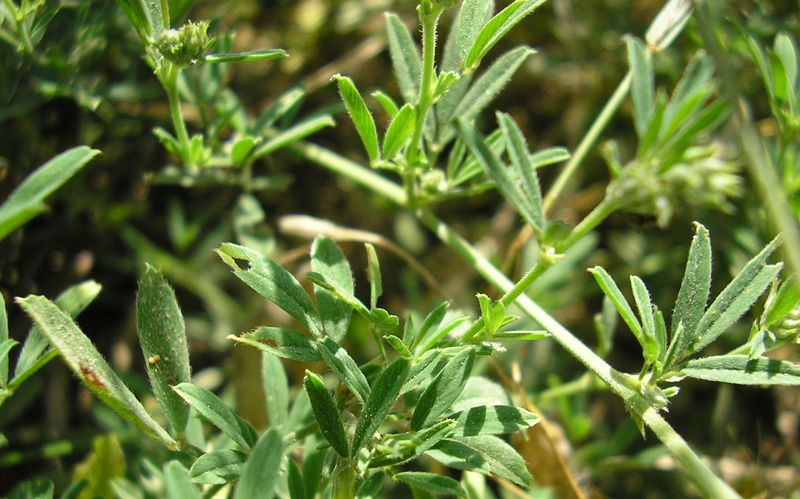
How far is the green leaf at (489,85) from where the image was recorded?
1.57m

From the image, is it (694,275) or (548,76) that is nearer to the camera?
(694,275)

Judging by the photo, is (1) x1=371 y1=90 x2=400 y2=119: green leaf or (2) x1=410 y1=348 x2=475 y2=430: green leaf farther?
(1) x1=371 y1=90 x2=400 y2=119: green leaf

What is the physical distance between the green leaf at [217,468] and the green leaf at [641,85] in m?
0.88

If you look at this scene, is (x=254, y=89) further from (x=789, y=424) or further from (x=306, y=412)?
(x=789, y=424)

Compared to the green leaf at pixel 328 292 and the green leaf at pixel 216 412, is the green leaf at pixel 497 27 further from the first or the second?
the green leaf at pixel 216 412

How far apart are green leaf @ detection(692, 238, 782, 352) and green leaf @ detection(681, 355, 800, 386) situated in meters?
0.03

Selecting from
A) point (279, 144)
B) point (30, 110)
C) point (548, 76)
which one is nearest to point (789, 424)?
point (548, 76)

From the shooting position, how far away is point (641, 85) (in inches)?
56.7

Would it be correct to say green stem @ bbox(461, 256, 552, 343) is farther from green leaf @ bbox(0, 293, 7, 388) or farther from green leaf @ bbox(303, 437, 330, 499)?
green leaf @ bbox(0, 293, 7, 388)

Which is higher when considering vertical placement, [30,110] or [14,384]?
[30,110]

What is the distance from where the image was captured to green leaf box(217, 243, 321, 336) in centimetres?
125

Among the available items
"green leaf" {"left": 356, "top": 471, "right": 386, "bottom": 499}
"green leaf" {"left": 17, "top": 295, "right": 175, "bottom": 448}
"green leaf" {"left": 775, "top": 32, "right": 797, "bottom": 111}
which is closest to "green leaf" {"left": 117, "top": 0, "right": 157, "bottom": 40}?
"green leaf" {"left": 17, "top": 295, "right": 175, "bottom": 448}

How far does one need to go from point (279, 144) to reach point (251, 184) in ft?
1.19

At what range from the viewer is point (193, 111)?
2.37 meters
